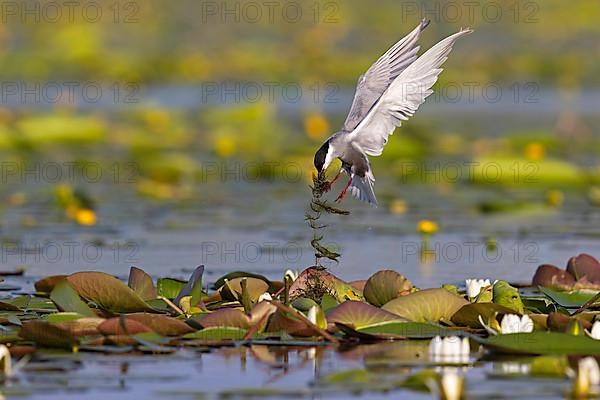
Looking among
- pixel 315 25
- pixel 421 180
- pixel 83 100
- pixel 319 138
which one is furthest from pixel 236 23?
pixel 421 180

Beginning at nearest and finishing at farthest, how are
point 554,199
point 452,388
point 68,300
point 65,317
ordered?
point 452,388 < point 65,317 < point 68,300 < point 554,199

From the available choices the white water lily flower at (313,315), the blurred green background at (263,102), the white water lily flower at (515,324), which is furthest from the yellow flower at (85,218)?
the white water lily flower at (515,324)

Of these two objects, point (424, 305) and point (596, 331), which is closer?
point (596, 331)

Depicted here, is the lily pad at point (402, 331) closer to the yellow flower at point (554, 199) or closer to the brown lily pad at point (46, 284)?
the brown lily pad at point (46, 284)

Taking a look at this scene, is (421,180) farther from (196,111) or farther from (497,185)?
(196,111)

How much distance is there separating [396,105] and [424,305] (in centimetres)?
79

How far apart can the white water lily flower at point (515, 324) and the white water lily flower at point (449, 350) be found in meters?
0.30

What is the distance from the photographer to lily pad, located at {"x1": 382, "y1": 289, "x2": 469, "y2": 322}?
16.9 feet

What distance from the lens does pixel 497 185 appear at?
10.9m

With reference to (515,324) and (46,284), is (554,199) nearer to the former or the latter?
(46,284)

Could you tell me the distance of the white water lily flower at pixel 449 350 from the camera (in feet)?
14.8

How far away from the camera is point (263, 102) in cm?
1422

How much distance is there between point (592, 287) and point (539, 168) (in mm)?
4437

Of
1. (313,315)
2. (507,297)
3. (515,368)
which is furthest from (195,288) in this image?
(515,368)
